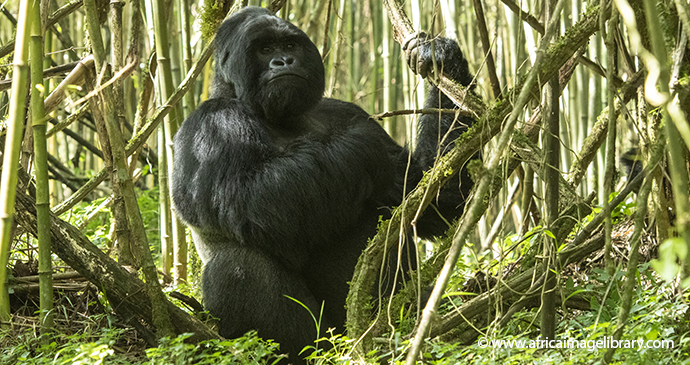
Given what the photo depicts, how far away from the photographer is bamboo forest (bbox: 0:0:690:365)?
6.33ft

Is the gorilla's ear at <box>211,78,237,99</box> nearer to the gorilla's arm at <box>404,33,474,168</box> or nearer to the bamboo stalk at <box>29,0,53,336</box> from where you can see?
the gorilla's arm at <box>404,33,474,168</box>

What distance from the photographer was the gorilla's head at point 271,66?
3.03m

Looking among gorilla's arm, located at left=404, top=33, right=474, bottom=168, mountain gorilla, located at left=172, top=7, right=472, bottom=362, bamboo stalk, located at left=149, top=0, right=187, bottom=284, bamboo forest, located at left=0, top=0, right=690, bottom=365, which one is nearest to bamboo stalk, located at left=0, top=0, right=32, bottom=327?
bamboo forest, located at left=0, top=0, right=690, bottom=365

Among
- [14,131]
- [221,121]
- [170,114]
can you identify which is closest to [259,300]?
[221,121]

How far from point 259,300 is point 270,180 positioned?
52 cm

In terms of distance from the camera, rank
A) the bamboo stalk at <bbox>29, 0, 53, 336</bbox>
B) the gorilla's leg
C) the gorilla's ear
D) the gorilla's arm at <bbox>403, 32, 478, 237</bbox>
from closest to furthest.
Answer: the bamboo stalk at <bbox>29, 0, 53, 336</bbox> → the gorilla's leg → the gorilla's arm at <bbox>403, 32, 478, 237</bbox> → the gorilla's ear

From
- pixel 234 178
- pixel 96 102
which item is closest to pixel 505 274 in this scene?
pixel 234 178

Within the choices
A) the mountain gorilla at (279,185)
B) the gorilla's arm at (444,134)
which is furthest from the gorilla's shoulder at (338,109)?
the gorilla's arm at (444,134)

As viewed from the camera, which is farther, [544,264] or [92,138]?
[92,138]

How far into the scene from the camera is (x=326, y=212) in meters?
2.90

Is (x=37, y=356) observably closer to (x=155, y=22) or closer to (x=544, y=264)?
(x=155, y=22)

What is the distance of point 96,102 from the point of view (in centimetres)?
261

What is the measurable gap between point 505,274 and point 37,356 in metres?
1.94

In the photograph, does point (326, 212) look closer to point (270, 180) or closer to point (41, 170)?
point (270, 180)
